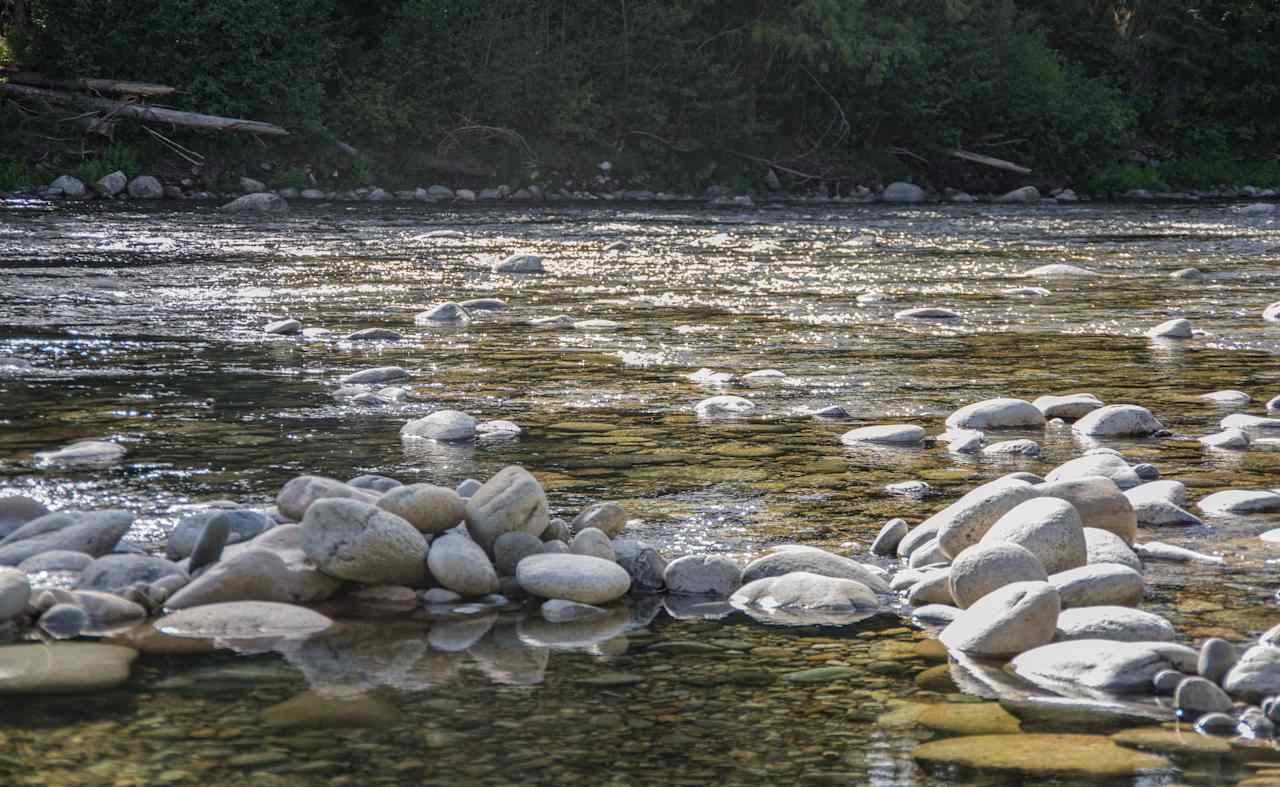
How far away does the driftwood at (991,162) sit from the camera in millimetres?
25266

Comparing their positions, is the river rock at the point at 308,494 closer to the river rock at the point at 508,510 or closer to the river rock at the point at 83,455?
the river rock at the point at 508,510

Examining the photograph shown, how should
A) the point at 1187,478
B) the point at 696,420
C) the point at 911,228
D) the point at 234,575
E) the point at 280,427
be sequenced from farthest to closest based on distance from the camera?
the point at 911,228
the point at 696,420
the point at 280,427
the point at 1187,478
the point at 234,575

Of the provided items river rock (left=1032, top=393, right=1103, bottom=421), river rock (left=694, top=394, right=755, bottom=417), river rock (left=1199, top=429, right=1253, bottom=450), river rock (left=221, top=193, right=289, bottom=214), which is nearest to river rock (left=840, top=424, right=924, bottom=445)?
river rock (left=694, top=394, right=755, bottom=417)

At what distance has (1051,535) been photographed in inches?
137

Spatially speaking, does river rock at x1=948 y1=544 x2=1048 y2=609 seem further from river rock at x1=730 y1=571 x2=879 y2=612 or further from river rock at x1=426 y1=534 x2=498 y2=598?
river rock at x1=426 y1=534 x2=498 y2=598

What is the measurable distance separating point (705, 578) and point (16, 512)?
5.36 ft

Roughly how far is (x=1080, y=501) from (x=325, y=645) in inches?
73.5

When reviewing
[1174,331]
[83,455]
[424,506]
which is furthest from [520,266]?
[424,506]

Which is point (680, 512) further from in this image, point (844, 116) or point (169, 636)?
point (844, 116)

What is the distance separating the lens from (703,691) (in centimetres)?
275

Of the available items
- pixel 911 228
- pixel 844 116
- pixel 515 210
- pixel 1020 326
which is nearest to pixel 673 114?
pixel 844 116

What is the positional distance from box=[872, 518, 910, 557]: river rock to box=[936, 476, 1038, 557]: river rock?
0.06 meters

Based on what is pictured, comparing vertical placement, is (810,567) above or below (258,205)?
below

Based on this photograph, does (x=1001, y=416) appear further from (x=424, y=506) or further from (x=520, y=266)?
(x=520, y=266)
